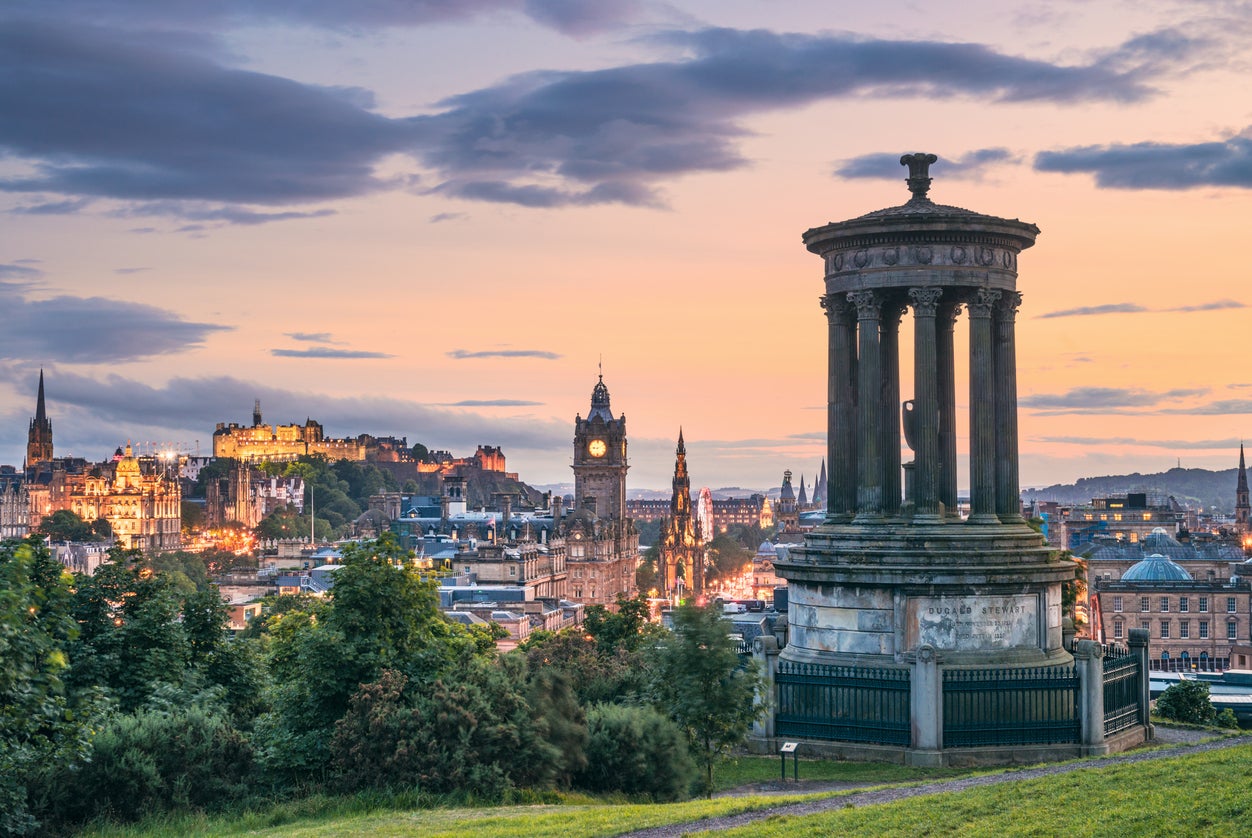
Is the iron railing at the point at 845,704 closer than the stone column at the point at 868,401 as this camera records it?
Yes

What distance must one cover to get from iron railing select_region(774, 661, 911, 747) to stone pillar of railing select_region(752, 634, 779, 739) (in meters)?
0.16

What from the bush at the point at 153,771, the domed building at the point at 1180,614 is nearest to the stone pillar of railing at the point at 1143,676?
the bush at the point at 153,771

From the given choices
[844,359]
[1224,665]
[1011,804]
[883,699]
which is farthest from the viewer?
[1224,665]

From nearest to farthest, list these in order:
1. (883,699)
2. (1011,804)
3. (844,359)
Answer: (1011,804)
(883,699)
(844,359)

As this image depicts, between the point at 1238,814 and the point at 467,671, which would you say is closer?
the point at 1238,814

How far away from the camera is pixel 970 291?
1619 inches

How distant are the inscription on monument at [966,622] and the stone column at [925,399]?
2579 mm

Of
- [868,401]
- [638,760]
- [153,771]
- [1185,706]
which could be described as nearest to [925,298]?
[868,401]

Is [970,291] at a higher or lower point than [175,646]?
higher

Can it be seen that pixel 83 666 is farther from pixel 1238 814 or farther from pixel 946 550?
pixel 1238 814

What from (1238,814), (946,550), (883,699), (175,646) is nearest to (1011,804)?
(1238,814)

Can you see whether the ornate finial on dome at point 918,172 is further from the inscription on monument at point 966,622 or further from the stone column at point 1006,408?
the inscription on monument at point 966,622

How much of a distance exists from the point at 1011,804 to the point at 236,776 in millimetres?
15415

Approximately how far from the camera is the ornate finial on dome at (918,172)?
43.2 metres
